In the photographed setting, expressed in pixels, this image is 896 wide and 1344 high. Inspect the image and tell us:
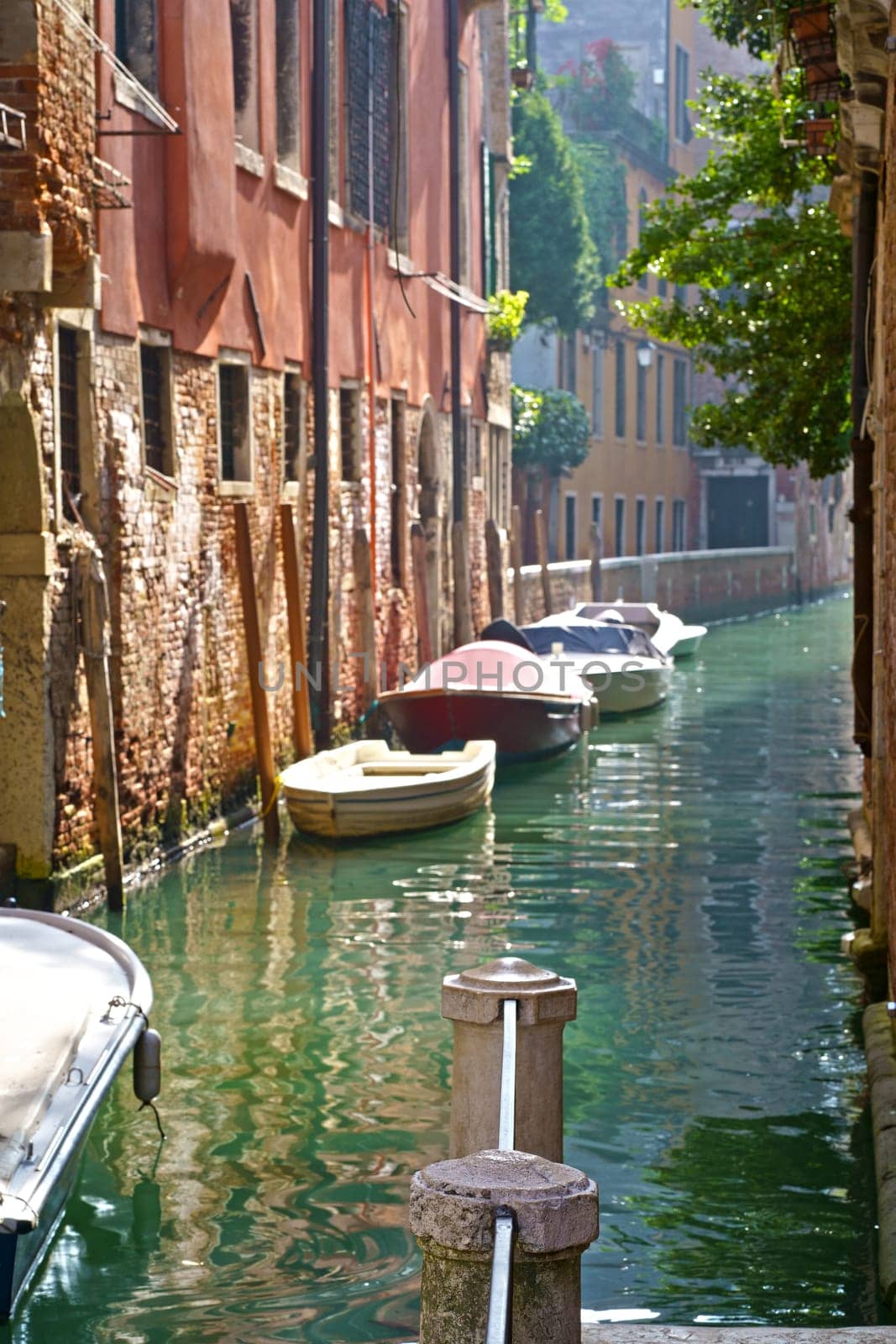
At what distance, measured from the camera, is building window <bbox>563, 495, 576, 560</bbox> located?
34.9 m

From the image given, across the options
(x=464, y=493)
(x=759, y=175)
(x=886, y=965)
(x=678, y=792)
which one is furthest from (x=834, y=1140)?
(x=464, y=493)

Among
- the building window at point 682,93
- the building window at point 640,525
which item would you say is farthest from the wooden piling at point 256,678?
the building window at point 682,93

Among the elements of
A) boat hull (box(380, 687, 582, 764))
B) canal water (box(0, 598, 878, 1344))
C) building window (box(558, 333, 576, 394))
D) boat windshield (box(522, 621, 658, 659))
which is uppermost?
building window (box(558, 333, 576, 394))

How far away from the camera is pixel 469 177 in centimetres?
2208

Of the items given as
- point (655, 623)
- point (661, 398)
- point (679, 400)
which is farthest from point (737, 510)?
point (655, 623)

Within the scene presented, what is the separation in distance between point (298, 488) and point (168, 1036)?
7.56m

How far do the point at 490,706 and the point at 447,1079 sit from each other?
29.8 ft

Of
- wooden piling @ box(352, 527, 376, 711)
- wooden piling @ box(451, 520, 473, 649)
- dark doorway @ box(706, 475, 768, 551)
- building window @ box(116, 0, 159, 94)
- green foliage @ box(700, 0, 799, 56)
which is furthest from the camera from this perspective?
dark doorway @ box(706, 475, 768, 551)

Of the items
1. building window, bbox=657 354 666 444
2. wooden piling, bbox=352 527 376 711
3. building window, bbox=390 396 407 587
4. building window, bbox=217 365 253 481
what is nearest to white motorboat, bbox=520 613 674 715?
building window, bbox=390 396 407 587

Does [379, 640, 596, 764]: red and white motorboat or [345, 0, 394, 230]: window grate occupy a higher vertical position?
[345, 0, 394, 230]: window grate

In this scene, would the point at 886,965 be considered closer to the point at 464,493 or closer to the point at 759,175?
the point at 759,175

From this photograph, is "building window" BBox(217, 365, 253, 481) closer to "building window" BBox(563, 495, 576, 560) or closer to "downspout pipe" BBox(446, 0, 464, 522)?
"downspout pipe" BBox(446, 0, 464, 522)

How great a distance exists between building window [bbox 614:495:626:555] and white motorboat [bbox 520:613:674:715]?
52.2 feet

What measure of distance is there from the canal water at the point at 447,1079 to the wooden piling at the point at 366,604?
9.05 ft
